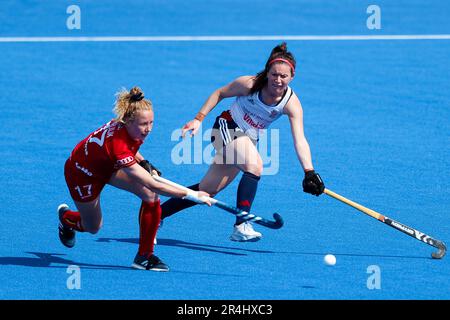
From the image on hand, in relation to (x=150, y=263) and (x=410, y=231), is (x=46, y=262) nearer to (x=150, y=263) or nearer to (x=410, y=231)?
(x=150, y=263)

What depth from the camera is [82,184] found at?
7980 mm

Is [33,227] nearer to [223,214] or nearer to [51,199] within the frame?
[51,199]

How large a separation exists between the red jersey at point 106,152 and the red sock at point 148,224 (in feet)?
1.27

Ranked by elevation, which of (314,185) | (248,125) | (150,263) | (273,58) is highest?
(273,58)

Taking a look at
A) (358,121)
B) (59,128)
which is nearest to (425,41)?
(358,121)

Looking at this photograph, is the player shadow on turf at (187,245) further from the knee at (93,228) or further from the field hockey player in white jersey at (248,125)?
the knee at (93,228)

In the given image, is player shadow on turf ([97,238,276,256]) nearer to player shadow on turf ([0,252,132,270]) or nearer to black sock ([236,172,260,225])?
black sock ([236,172,260,225])

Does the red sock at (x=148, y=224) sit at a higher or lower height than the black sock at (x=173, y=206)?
lower

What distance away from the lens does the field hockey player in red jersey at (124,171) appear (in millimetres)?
7680

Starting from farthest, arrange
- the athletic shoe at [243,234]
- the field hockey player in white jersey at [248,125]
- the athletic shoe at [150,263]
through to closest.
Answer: the athletic shoe at [243,234], the field hockey player in white jersey at [248,125], the athletic shoe at [150,263]

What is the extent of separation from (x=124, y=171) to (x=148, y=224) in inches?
18.8

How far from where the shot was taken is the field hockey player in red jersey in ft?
25.2
